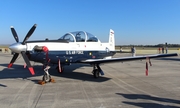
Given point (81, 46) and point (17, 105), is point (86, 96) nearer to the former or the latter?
point (17, 105)

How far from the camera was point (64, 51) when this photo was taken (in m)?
9.12

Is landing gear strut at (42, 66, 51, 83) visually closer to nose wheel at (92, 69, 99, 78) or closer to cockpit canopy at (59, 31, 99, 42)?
cockpit canopy at (59, 31, 99, 42)

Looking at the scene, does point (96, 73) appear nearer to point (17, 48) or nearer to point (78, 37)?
point (78, 37)

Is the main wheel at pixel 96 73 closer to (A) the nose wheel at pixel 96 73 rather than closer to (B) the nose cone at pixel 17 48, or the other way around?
(A) the nose wheel at pixel 96 73

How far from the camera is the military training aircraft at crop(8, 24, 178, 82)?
7984 mm

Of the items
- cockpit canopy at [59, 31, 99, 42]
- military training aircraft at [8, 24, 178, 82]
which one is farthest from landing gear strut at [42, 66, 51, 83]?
cockpit canopy at [59, 31, 99, 42]

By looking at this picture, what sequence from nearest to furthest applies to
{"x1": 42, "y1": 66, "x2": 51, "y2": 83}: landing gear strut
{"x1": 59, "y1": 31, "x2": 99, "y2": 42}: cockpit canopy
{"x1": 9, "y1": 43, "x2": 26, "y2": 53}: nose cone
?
{"x1": 9, "y1": 43, "x2": 26, "y2": 53}: nose cone → {"x1": 42, "y1": 66, "x2": 51, "y2": 83}: landing gear strut → {"x1": 59, "y1": 31, "x2": 99, "y2": 42}: cockpit canopy

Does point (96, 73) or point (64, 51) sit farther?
point (96, 73)

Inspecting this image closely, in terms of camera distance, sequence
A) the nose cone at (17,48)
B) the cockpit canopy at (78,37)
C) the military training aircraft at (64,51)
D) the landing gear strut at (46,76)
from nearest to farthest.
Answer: the nose cone at (17,48) → the military training aircraft at (64,51) → the landing gear strut at (46,76) → the cockpit canopy at (78,37)

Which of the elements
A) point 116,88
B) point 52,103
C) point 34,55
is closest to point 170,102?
point 116,88

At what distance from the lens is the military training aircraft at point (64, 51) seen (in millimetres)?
7984

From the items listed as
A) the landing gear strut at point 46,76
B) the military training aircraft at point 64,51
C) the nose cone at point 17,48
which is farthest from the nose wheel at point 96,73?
the nose cone at point 17,48

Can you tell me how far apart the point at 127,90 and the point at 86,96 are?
5.93ft

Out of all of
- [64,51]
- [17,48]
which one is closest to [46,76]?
[64,51]
